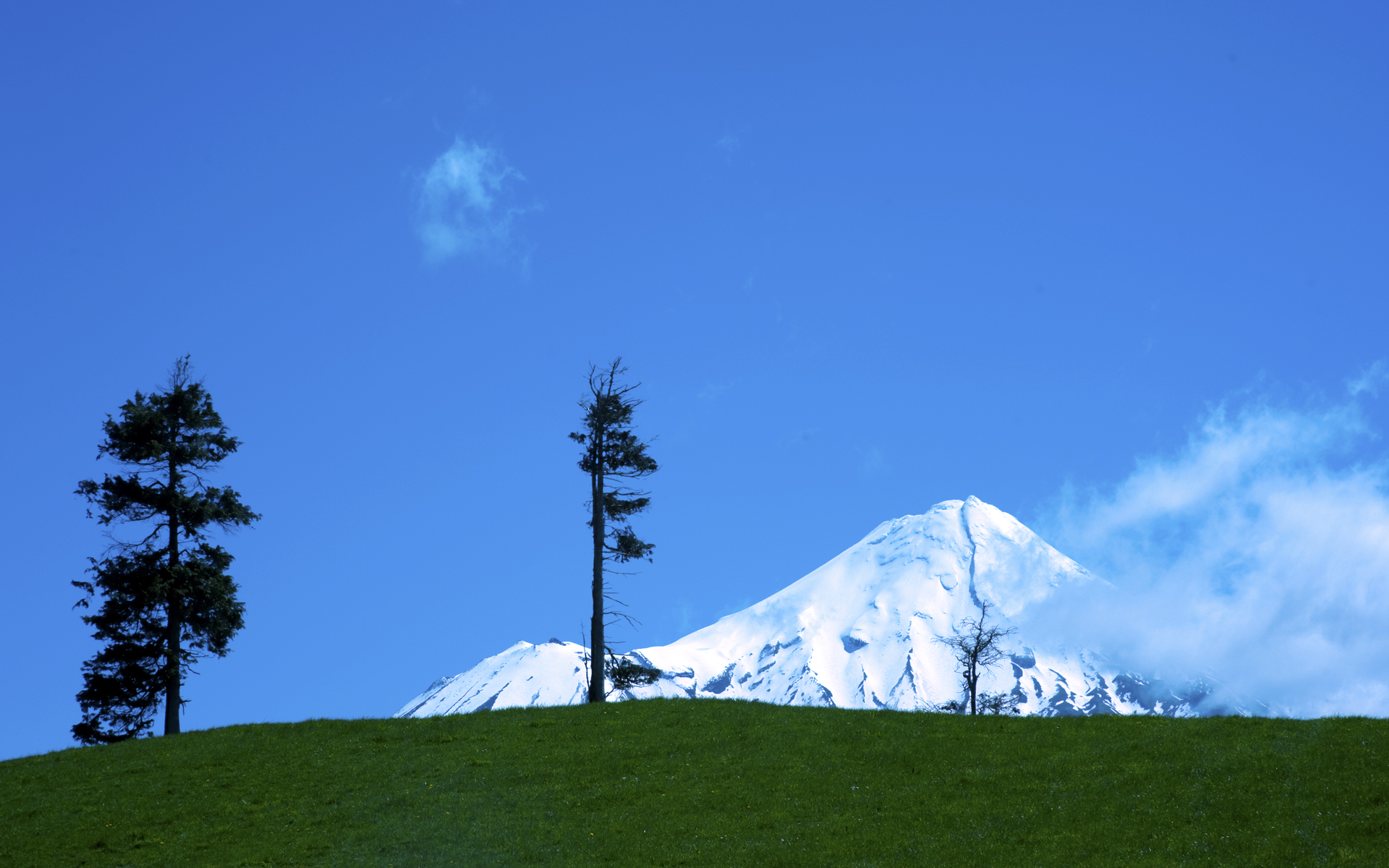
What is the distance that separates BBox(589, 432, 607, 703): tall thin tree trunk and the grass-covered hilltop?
677cm

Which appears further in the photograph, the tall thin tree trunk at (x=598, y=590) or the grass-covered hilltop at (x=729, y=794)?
the tall thin tree trunk at (x=598, y=590)

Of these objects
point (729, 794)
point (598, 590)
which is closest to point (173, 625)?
point (598, 590)

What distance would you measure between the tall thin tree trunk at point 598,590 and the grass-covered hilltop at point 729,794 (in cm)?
677

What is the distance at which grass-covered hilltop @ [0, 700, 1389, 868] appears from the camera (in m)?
21.8

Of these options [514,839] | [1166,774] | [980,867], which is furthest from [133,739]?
[1166,774]

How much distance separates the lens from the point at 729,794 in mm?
26078

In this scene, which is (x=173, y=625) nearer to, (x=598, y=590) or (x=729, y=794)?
(x=598, y=590)

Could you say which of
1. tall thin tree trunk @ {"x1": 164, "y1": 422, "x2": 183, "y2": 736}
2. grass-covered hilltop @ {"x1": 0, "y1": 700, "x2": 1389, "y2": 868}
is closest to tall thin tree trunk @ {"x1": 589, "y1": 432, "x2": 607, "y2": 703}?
grass-covered hilltop @ {"x1": 0, "y1": 700, "x2": 1389, "y2": 868}

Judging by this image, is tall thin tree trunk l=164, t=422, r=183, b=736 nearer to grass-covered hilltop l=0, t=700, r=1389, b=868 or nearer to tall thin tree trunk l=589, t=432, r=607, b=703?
grass-covered hilltop l=0, t=700, r=1389, b=868

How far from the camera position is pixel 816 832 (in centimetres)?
2323

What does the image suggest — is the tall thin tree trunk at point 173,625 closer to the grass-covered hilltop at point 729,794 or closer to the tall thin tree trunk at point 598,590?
the grass-covered hilltop at point 729,794

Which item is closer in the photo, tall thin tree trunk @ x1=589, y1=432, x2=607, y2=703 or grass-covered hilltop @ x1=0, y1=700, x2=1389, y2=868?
grass-covered hilltop @ x1=0, y1=700, x2=1389, y2=868

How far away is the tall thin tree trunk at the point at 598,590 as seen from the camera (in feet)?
133

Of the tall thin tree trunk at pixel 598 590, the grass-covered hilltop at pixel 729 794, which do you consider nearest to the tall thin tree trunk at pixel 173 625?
the grass-covered hilltop at pixel 729 794
